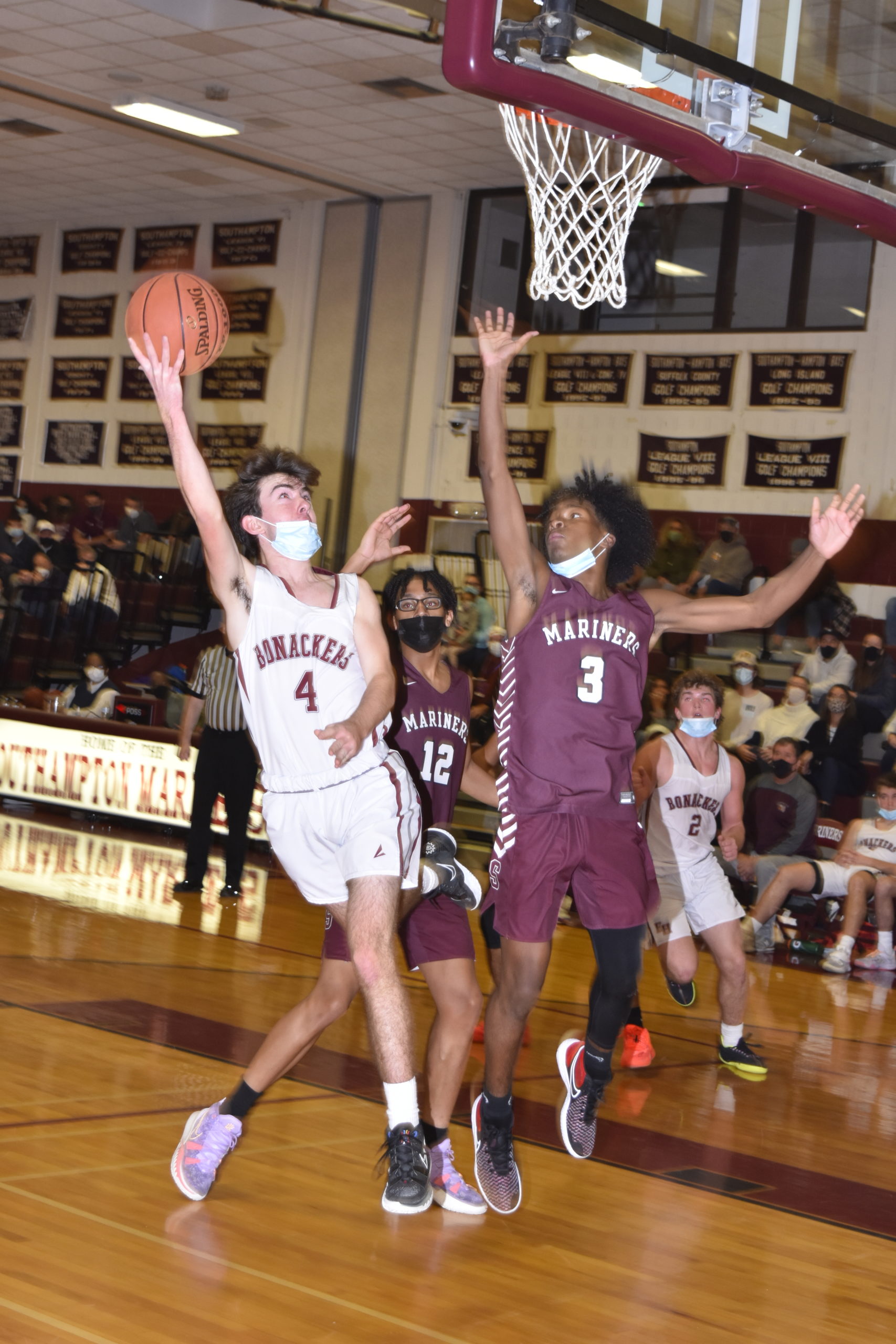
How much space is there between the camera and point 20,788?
14.2 metres

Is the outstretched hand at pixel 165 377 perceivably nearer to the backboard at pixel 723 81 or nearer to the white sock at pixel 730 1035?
the backboard at pixel 723 81

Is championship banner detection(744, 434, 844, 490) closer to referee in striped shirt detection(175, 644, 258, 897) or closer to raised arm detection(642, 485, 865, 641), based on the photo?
referee in striped shirt detection(175, 644, 258, 897)

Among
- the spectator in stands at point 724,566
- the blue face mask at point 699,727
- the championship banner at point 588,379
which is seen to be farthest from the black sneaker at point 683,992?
the championship banner at point 588,379

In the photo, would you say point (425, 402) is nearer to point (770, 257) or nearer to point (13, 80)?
point (770, 257)

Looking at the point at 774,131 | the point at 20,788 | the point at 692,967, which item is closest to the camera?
the point at 774,131

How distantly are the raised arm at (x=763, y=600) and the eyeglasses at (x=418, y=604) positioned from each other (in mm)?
710

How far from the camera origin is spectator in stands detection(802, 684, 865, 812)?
12539 mm

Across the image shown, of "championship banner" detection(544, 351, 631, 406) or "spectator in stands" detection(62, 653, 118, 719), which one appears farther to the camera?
"championship banner" detection(544, 351, 631, 406)

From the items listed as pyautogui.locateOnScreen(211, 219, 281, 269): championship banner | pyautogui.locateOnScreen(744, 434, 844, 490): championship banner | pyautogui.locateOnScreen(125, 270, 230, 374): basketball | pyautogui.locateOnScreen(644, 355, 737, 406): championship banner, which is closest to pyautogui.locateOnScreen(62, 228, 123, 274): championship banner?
pyautogui.locateOnScreen(211, 219, 281, 269): championship banner

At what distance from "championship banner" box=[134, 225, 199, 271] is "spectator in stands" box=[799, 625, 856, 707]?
10.9m

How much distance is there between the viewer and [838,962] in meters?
10.0

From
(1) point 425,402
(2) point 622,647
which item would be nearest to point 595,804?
(2) point 622,647

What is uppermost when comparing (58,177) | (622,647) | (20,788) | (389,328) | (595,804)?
(58,177)

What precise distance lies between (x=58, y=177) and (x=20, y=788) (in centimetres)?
936
